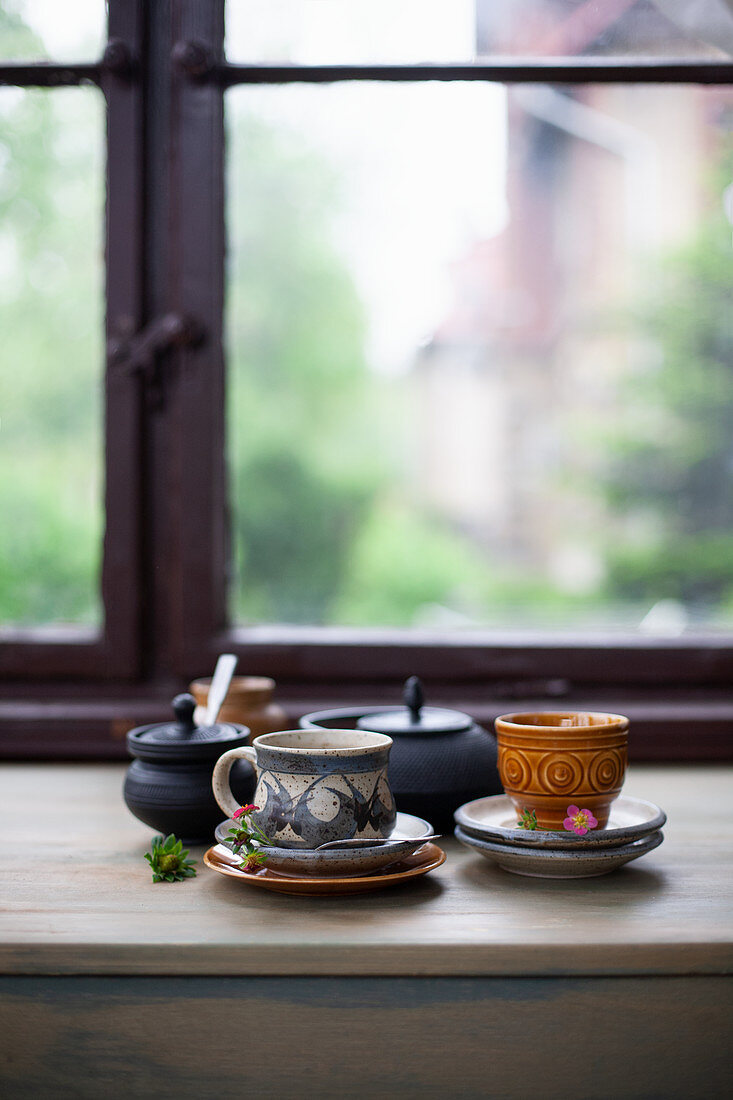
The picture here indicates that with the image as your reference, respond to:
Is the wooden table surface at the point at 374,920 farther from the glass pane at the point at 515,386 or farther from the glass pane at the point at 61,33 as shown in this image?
the glass pane at the point at 515,386

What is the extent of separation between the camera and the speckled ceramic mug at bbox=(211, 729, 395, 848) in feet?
2.22

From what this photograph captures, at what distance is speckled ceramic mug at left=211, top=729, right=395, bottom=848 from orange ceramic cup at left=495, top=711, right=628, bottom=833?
11cm

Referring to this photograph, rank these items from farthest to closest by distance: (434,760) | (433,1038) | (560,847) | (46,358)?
(46,358), (434,760), (560,847), (433,1038)

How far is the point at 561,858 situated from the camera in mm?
692

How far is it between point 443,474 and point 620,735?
836cm

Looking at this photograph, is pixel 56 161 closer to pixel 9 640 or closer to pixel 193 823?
pixel 9 640

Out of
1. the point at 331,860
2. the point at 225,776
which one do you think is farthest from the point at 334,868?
the point at 225,776

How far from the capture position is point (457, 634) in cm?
127

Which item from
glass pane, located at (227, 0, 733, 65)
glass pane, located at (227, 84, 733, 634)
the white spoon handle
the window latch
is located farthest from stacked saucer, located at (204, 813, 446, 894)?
glass pane, located at (227, 84, 733, 634)

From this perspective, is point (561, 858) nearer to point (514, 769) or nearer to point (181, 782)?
point (514, 769)

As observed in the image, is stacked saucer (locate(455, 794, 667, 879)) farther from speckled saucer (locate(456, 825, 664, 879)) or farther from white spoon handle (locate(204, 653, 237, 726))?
white spoon handle (locate(204, 653, 237, 726))

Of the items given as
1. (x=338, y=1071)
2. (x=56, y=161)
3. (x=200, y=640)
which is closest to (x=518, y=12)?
(x=56, y=161)

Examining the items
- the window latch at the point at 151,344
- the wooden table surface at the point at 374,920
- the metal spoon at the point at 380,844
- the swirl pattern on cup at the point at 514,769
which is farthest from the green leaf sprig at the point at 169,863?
the window latch at the point at 151,344

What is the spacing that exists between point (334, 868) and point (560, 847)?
0.17m
